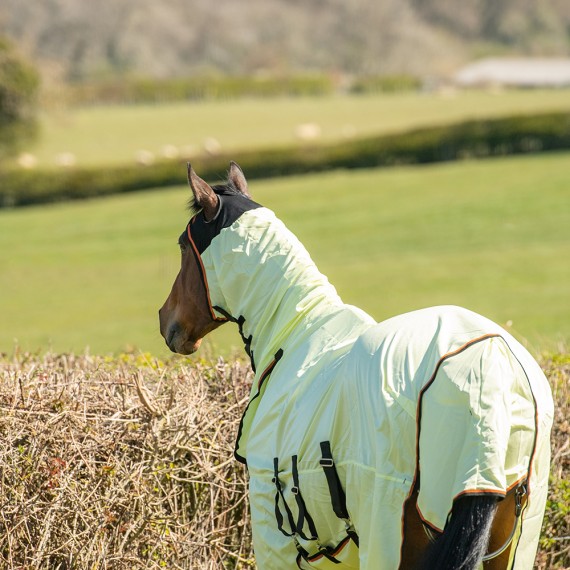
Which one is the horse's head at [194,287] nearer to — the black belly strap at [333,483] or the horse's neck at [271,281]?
the horse's neck at [271,281]

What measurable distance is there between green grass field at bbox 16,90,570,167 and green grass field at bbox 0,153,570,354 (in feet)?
13.9

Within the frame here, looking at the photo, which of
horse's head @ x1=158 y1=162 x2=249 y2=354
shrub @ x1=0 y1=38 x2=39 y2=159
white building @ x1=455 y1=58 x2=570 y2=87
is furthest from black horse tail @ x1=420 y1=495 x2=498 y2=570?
white building @ x1=455 y1=58 x2=570 y2=87

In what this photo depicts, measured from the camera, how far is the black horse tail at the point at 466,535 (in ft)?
8.59

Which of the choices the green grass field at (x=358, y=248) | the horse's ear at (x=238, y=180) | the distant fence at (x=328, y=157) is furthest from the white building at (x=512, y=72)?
the horse's ear at (x=238, y=180)

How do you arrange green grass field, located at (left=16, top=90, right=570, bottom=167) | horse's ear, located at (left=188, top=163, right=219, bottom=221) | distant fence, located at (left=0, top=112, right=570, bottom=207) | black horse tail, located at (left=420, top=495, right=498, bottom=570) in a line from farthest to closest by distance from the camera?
green grass field, located at (left=16, top=90, right=570, bottom=167), distant fence, located at (left=0, top=112, right=570, bottom=207), horse's ear, located at (left=188, top=163, right=219, bottom=221), black horse tail, located at (left=420, top=495, right=498, bottom=570)

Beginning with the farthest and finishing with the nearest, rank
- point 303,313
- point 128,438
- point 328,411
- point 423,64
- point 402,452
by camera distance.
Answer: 1. point 423,64
2. point 128,438
3. point 303,313
4. point 328,411
5. point 402,452

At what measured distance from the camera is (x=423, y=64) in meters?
94.7

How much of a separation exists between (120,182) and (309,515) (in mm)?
31012

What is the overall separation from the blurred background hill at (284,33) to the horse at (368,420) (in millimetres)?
86291

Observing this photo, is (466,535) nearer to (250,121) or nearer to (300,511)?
(300,511)

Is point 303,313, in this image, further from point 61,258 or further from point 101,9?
point 101,9

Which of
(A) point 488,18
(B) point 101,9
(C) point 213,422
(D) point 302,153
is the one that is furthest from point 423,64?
(C) point 213,422

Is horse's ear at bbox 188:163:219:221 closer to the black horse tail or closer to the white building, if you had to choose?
the black horse tail

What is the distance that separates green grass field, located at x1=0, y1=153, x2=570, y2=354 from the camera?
16641mm
